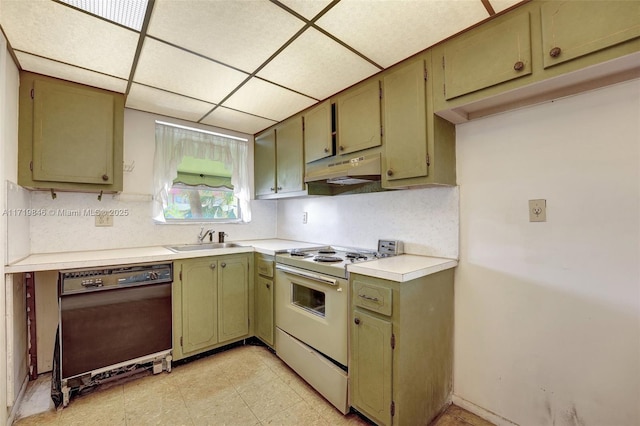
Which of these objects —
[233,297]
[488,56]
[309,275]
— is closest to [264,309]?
[233,297]

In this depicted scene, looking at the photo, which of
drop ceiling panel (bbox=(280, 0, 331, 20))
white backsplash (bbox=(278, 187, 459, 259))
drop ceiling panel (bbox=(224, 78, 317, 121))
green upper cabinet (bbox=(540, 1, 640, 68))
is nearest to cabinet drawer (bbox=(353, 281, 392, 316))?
white backsplash (bbox=(278, 187, 459, 259))

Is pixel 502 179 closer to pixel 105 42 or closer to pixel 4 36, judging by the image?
pixel 105 42

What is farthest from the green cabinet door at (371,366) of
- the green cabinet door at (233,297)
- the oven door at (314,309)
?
the green cabinet door at (233,297)

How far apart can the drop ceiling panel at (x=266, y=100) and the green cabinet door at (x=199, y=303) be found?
143 cm

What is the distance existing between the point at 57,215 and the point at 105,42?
1.52 metres

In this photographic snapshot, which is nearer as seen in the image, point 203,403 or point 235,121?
point 203,403

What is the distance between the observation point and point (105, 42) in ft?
5.30

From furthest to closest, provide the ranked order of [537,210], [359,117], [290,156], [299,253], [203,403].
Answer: [290,156], [299,253], [359,117], [203,403], [537,210]

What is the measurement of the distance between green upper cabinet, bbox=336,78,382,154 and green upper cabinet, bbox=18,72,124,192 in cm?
182

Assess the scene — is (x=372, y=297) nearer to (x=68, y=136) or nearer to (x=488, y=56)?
(x=488, y=56)

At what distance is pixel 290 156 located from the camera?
2.79m

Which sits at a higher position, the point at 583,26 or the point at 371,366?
the point at 583,26

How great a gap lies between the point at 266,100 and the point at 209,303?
1866 millimetres

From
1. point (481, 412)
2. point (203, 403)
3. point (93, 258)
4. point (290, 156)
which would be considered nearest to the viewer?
point (481, 412)
